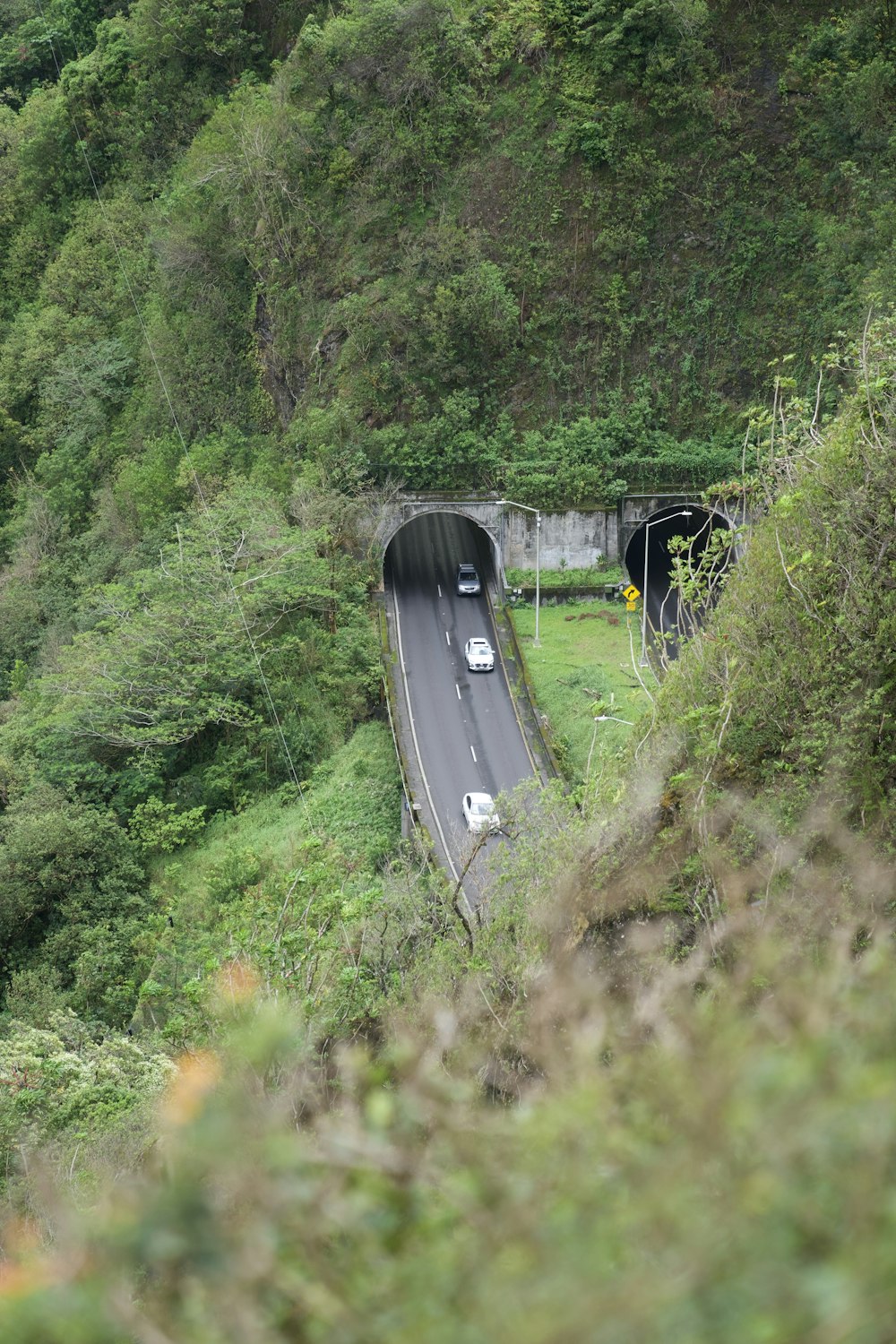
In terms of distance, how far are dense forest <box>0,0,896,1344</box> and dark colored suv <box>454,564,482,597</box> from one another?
325 centimetres

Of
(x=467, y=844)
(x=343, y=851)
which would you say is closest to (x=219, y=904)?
(x=343, y=851)

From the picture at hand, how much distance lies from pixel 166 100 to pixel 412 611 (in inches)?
1153

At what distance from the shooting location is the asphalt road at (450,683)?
2756 cm

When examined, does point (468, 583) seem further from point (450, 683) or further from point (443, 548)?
point (450, 683)

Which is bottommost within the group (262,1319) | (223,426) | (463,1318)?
(223,426)

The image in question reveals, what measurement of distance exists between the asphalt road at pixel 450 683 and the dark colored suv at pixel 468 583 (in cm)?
24

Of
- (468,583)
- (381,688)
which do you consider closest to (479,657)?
(381,688)

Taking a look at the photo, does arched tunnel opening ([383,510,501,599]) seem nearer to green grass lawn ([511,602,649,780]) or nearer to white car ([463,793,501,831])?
green grass lawn ([511,602,649,780])

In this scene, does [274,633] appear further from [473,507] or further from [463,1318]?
[463,1318]

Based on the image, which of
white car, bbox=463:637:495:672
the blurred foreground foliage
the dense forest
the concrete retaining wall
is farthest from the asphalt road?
the blurred foreground foliage

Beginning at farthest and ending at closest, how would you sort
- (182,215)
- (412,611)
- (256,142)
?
(182,215)
(256,142)
(412,611)

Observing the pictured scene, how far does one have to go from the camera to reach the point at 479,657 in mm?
32625

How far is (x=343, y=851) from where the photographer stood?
79.0ft

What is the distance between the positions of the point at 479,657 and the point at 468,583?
16.4 ft
